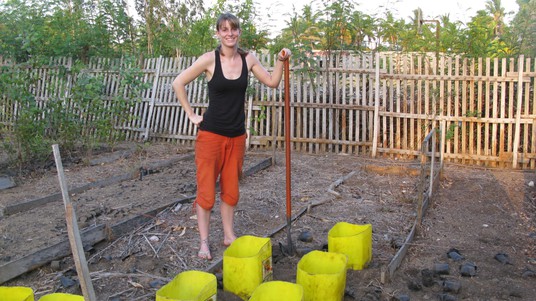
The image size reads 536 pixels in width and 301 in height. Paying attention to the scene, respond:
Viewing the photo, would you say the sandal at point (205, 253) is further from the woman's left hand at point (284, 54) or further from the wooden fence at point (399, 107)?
the wooden fence at point (399, 107)

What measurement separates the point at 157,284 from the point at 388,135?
5.95m

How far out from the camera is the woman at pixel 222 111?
3.82 m

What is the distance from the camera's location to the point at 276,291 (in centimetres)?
289

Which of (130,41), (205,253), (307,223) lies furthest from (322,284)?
(130,41)

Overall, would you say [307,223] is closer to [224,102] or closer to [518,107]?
[224,102]

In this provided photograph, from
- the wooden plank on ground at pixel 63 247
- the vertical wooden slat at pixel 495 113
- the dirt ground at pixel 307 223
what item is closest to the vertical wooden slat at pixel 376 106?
the dirt ground at pixel 307 223

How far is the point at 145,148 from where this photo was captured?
9320 mm

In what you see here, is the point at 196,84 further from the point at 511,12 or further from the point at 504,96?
the point at 511,12

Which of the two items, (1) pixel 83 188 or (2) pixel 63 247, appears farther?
(1) pixel 83 188

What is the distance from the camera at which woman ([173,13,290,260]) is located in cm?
382

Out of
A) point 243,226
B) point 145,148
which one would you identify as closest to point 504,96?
point 243,226

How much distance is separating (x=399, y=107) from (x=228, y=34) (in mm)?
5198

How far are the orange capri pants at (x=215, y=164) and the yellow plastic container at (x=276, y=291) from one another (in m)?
1.28

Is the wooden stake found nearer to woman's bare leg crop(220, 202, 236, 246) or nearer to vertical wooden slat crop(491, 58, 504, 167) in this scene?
woman's bare leg crop(220, 202, 236, 246)
